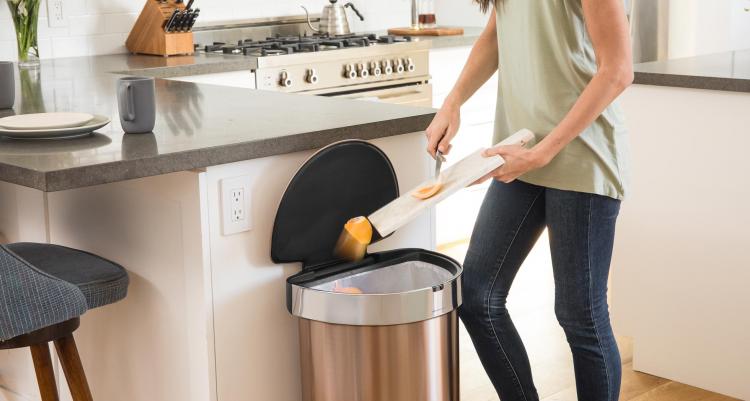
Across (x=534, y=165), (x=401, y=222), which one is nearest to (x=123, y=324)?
(x=401, y=222)

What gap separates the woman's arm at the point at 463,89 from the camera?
2.36 metres

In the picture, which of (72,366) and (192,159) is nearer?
(192,159)

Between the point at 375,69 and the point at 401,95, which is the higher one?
the point at 375,69

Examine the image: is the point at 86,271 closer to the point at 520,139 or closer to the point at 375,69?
the point at 520,139

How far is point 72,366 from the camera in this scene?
2.29 meters

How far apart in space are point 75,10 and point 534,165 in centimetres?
290

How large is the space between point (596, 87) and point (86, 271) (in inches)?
45.2

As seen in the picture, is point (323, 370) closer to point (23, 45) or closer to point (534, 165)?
point (534, 165)

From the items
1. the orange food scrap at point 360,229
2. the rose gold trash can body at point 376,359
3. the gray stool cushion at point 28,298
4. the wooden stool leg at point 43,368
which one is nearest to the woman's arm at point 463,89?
the orange food scrap at point 360,229

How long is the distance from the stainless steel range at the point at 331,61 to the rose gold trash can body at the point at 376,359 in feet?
7.38

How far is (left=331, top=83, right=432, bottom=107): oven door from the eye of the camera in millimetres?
4594

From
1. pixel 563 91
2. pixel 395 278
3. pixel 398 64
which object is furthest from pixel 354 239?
pixel 398 64

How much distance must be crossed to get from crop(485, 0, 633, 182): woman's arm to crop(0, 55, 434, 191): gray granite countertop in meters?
0.42

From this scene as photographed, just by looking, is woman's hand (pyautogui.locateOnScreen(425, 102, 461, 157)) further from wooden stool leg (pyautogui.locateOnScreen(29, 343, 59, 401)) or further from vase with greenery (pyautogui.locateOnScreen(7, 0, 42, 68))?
vase with greenery (pyautogui.locateOnScreen(7, 0, 42, 68))
